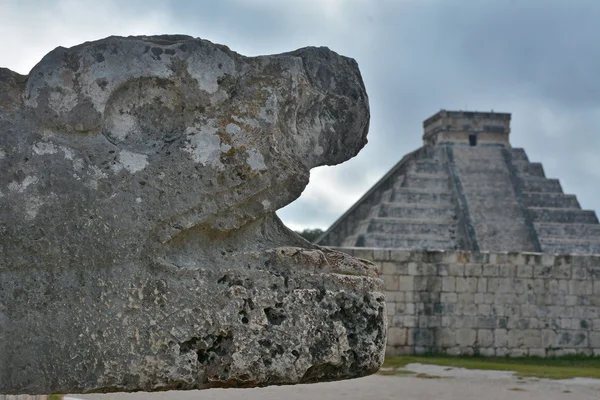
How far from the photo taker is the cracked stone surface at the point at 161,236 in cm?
296

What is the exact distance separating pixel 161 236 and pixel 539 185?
36.9 meters

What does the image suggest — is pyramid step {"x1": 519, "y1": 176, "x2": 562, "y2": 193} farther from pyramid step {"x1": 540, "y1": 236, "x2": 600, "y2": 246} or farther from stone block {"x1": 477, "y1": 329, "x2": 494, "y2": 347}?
stone block {"x1": 477, "y1": 329, "x2": 494, "y2": 347}

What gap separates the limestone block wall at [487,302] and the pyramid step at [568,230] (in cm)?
1760

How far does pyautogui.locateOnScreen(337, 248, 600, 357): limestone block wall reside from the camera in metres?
17.2

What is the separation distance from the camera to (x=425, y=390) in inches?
457

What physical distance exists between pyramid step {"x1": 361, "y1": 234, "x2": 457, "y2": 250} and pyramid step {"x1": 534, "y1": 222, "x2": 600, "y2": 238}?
4299 millimetres

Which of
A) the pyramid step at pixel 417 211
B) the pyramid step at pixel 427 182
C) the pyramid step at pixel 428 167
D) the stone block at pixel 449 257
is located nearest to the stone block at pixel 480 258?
the stone block at pixel 449 257

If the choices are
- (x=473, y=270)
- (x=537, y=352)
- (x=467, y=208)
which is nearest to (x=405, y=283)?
(x=473, y=270)

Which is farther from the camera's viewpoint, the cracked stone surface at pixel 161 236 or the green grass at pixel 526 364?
the green grass at pixel 526 364

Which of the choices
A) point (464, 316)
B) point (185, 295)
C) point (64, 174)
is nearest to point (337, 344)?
point (185, 295)

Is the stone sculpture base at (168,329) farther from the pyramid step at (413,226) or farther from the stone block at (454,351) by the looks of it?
the pyramid step at (413,226)

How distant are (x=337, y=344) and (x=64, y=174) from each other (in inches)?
39.9

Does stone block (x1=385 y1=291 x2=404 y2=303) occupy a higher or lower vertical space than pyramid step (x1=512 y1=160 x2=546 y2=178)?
lower

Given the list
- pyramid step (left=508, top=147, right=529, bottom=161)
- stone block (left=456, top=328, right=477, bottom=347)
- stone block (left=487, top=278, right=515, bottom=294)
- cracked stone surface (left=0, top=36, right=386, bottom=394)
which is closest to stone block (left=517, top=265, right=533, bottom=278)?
stone block (left=487, top=278, right=515, bottom=294)
